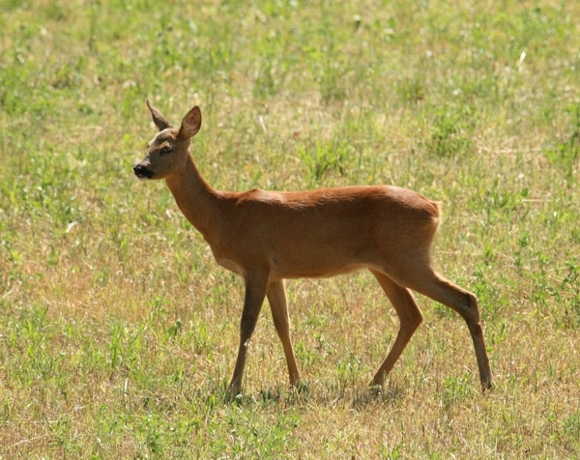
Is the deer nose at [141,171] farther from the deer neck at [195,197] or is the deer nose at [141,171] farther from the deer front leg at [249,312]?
the deer front leg at [249,312]

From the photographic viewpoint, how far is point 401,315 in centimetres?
845

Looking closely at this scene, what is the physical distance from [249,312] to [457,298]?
1.35 m

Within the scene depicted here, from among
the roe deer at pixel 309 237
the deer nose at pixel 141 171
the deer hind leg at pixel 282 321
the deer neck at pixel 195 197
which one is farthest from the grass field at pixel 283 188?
the deer nose at pixel 141 171

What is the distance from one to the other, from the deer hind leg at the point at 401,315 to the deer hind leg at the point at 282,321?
56 cm

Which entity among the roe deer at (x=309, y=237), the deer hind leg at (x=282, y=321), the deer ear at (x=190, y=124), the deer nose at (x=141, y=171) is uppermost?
the deer ear at (x=190, y=124)

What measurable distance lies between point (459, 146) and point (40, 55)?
5440 millimetres

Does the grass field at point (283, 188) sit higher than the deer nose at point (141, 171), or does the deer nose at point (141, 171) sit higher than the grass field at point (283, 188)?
the deer nose at point (141, 171)

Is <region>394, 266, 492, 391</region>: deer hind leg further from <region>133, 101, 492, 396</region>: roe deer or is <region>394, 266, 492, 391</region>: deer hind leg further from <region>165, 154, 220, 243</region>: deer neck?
<region>165, 154, 220, 243</region>: deer neck

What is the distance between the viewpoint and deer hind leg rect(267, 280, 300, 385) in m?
8.27

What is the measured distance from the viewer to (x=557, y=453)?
690 centimetres

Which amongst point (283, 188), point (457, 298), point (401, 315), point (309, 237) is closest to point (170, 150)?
point (309, 237)

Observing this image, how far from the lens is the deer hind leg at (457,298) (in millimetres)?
7965

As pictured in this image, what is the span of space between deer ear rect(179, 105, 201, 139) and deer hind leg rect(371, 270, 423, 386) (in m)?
1.53

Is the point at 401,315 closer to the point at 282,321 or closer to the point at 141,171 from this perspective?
the point at 282,321
